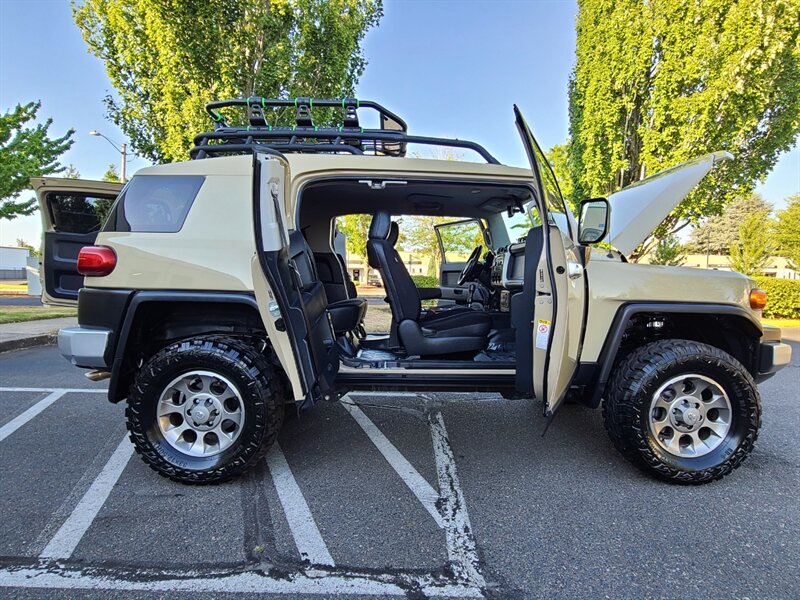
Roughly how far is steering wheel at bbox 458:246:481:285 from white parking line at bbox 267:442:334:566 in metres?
3.32

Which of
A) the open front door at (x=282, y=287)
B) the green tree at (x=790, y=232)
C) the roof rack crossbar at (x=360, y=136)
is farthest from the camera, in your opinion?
the green tree at (x=790, y=232)

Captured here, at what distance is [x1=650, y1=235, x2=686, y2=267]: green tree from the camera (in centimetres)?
1430

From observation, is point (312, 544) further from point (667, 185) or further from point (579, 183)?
point (579, 183)

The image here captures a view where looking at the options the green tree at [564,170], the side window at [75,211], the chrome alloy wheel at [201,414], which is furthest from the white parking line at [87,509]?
the green tree at [564,170]

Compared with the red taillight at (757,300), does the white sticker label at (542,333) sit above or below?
below

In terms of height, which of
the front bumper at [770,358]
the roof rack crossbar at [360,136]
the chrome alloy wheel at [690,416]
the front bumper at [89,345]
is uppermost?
the roof rack crossbar at [360,136]

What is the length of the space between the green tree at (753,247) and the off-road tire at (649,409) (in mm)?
23254

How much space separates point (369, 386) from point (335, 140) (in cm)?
193

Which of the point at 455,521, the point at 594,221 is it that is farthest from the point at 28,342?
the point at 594,221

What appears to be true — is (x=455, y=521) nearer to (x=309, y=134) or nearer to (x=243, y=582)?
(x=243, y=582)

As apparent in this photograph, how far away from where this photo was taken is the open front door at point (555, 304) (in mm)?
2641

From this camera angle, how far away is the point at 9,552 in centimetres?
201

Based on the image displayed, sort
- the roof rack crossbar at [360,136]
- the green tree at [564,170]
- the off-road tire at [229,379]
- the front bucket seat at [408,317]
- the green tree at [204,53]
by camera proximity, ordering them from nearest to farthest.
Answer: the off-road tire at [229,379]
the roof rack crossbar at [360,136]
the front bucket seat at [408,317]
the green tree at [204,53]
the green tree at [564,170]

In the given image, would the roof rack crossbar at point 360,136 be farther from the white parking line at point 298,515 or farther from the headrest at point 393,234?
the white parking line at point 298,515
